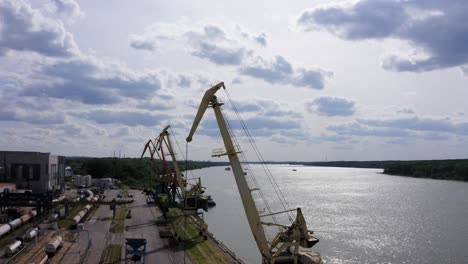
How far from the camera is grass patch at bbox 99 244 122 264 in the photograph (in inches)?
1409

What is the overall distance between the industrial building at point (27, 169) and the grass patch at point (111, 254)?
46930 millimetres

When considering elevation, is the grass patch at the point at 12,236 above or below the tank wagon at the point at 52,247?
below

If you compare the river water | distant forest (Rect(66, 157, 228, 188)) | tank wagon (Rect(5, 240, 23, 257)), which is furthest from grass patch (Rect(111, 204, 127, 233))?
distant forest (Rect(66, 157, 228, 188))

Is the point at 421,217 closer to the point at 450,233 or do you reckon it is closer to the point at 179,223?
the point at 450,233

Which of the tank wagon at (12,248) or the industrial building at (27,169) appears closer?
the tank wagon at (12,248)

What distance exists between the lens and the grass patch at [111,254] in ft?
117

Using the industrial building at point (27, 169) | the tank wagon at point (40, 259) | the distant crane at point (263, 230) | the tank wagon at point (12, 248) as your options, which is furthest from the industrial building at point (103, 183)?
the distant crane at point (263, 230)

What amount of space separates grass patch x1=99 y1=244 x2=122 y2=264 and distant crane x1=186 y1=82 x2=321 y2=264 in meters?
11.6

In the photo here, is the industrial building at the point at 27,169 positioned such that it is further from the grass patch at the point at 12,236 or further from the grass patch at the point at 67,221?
the grass patch at the point at 12,236

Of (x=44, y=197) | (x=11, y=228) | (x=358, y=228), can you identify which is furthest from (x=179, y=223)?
(x=358, y=228)

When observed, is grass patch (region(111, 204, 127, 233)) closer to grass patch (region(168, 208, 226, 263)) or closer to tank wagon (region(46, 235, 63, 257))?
A: grass patch (region(168, 208, 226, 263))

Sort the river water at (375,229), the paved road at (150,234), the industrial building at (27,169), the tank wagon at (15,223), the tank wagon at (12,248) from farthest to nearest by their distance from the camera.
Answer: the industrial building at (27,169), the river water at (375,229), the tank wagon at (15,223), the paved road at (150,234), the tank wagon at (12,248)

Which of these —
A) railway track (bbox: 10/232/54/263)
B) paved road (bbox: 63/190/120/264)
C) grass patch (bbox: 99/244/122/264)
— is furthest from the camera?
paved road (bbox: 63/190/120/264)

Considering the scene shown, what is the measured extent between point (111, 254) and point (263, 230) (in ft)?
44.9
